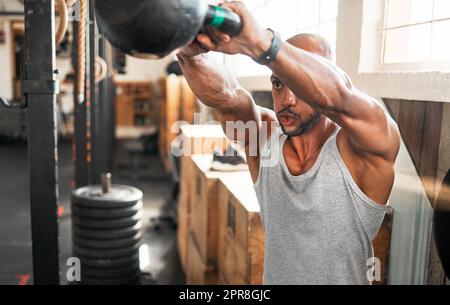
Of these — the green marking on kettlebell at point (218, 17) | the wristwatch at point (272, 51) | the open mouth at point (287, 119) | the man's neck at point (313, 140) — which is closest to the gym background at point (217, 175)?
the man's neck at point (313, 140)

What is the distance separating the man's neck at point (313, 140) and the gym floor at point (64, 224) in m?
2.16

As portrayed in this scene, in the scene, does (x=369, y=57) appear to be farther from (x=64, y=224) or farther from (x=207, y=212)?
(x=64, y=224)

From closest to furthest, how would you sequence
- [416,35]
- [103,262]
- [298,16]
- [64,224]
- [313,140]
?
[313,140], [416,35], [298,16], [103,262], [64,224]

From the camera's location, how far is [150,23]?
2.01 feet

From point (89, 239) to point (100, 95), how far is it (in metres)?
2.31

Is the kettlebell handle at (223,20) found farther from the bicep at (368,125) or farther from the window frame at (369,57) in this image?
the window frame at (369,57)

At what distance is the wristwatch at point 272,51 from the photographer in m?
0.76

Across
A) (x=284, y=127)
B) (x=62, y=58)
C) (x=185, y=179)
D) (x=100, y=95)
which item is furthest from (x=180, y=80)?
(x=284, y=127)

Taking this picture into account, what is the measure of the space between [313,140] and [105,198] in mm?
1902

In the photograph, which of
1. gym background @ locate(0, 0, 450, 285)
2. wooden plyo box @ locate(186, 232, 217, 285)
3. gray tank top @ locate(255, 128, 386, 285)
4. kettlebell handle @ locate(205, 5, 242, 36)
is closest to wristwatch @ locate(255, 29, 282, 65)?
kettlebell handle @ locate(205, 5, 242, 36)

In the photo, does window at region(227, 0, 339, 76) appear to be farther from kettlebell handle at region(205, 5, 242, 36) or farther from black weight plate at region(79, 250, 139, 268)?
black weight plate at region(79, 250, 139, 268)

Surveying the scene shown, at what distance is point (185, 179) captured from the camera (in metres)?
3.40

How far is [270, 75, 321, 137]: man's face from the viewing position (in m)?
1.11

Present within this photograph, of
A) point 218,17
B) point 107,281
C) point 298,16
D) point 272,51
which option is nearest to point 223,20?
point 218,17
